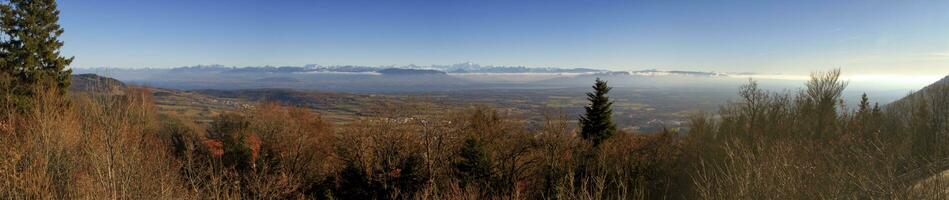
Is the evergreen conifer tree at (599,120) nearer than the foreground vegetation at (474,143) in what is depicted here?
No

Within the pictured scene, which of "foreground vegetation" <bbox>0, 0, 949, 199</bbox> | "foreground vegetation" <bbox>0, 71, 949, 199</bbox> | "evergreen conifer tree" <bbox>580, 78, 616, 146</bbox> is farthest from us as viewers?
"evergreen conifer tree" <bbox>580, 78, 616, 146</bbox>

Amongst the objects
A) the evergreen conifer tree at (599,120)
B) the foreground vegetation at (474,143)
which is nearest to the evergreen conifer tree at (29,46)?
the foreground vegetation at (474,143)

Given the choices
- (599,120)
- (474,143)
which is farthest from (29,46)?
(599,120)

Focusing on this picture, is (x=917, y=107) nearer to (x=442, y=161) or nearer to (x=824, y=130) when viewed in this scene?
(x=824, y=130)

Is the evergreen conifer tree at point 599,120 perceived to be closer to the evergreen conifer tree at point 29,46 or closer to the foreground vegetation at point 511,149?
the foreground vegetation at point 511,149

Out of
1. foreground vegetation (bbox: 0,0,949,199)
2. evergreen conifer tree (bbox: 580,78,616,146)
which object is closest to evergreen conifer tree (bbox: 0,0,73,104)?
foreground vegetation (bbox: 0,0,949,199)

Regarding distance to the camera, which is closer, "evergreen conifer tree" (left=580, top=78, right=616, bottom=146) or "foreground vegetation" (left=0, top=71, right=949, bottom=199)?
"foreground vegetation" (left=0, top=71, right=949, bottom=199)

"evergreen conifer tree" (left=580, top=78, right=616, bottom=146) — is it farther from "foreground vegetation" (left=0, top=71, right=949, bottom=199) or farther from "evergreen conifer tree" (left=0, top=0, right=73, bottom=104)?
"evergreen conifer tree" (left=0, top=0, right=73, bottom=104)

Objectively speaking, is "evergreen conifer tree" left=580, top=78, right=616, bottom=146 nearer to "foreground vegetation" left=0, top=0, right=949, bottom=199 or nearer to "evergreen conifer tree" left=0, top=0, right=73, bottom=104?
"foreground vegetation" left=0, top=0, right=949, bottom=199

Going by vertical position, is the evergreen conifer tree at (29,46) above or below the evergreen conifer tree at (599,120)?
above

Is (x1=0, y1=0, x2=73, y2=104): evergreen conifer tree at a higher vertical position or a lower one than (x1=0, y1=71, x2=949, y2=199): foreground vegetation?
higher

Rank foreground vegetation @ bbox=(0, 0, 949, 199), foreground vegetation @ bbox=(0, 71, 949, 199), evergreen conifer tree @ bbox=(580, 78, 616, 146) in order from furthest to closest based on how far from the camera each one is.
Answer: evergreen conifer tree @ bbox=(580, 78, 616, 146) < foreground vegetation @ bbox=(0, 71, 949, 199) < foreground vegetation @ bbox=(0, 0, 949, 199)
